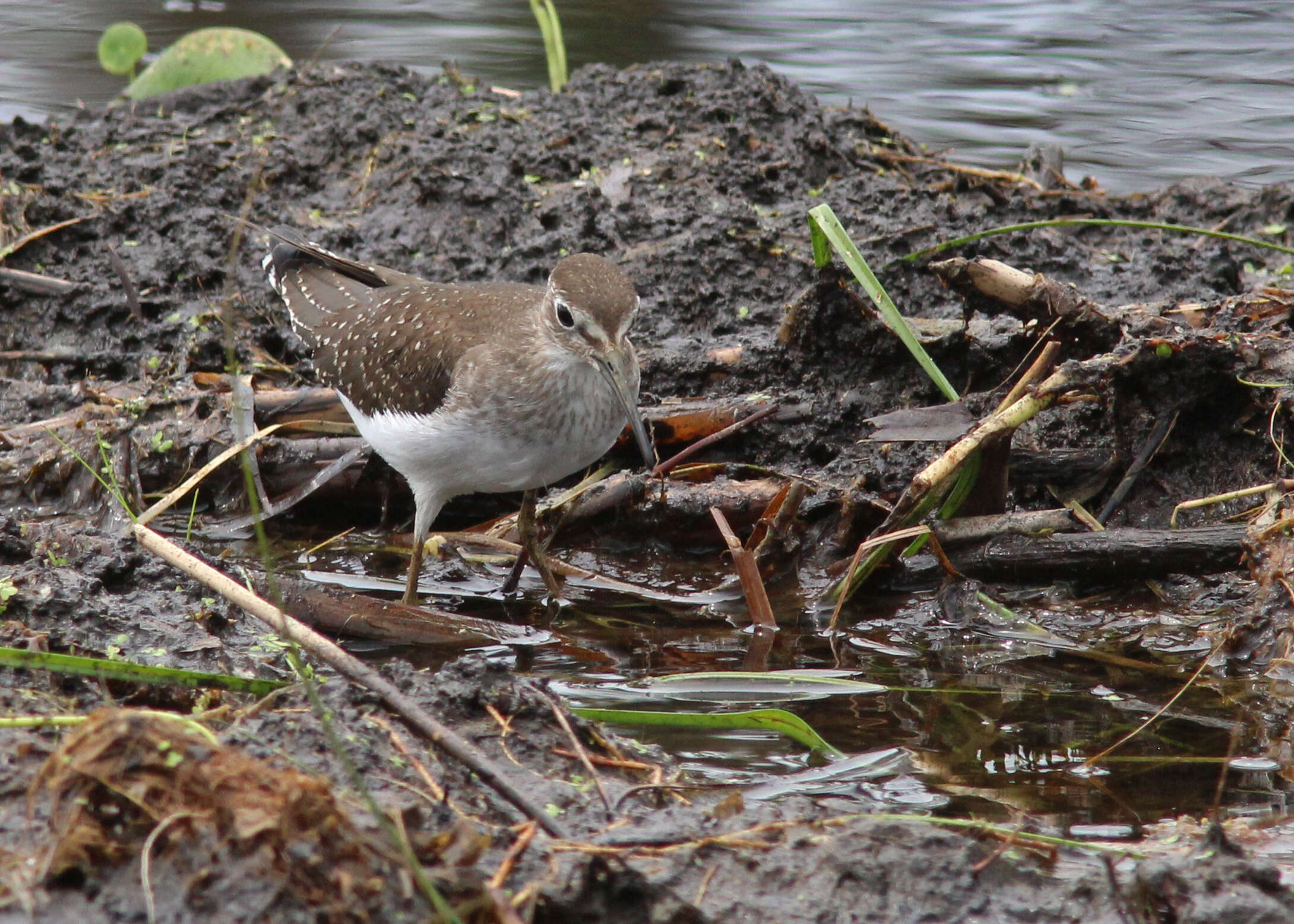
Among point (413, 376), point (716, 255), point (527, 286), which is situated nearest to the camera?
point (413, 376)

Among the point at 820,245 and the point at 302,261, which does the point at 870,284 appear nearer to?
the point at 820,245

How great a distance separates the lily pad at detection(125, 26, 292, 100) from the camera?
9617 millimetres

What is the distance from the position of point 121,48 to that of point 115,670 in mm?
8466

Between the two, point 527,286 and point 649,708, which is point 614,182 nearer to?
point 527,286

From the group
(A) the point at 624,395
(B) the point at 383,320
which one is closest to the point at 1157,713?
(A) the point at 624,395

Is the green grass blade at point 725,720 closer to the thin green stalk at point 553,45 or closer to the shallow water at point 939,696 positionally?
the shallow water at point 939,696

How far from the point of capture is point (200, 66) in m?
9.62

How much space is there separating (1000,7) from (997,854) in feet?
38.0

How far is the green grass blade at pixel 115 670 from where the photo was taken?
3248mm

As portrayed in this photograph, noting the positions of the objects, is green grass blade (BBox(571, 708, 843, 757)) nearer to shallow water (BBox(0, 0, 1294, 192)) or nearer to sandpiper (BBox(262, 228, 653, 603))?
sandpiper (BBox(262, 228, 653, 603))

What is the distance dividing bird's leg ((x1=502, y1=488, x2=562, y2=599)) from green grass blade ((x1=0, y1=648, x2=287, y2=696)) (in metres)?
1.95

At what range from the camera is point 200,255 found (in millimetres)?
7164

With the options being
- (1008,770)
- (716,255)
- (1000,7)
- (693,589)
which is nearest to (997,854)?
(1008,770)

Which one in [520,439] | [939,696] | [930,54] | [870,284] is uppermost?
[930,54]
